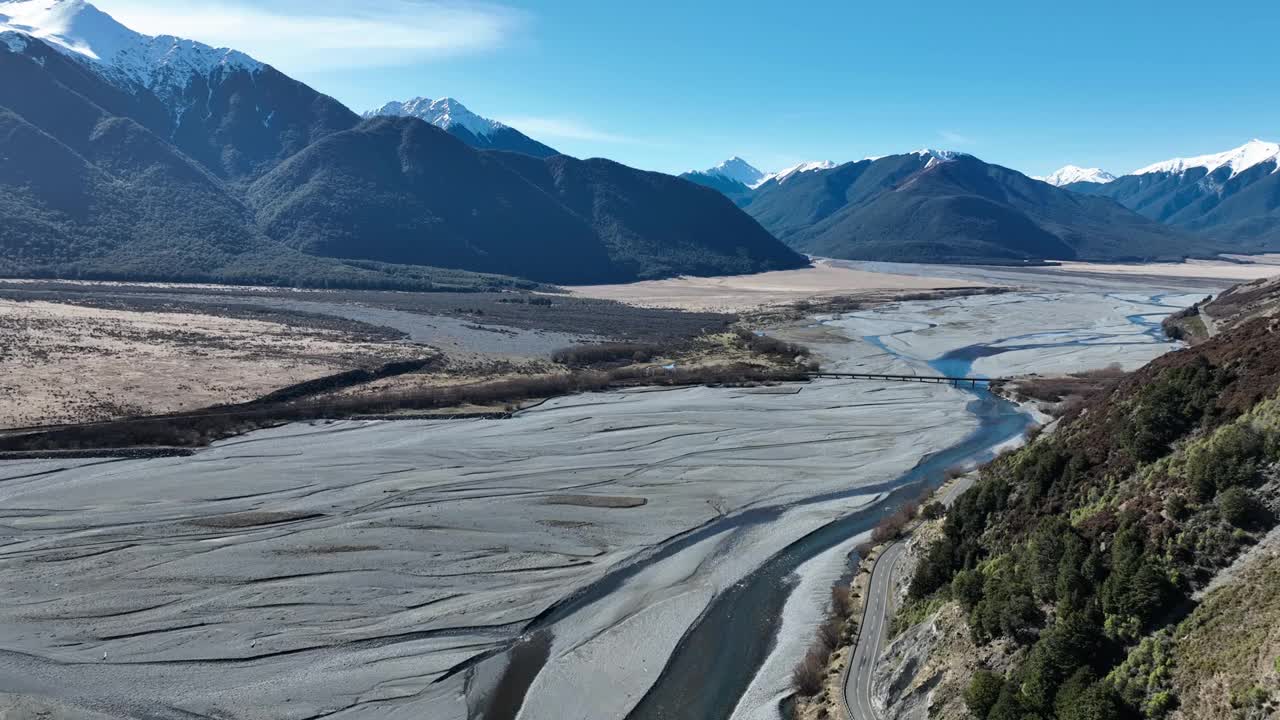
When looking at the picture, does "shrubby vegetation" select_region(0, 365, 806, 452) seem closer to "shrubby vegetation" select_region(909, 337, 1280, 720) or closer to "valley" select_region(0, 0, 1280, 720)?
"valley" select_region(0, 0, 1280, 720)

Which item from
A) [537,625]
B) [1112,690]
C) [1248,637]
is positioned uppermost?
[1248,637]

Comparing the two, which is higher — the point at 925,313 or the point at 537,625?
the point at 925,313

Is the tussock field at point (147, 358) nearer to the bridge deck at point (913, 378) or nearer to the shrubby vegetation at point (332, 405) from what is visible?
the shrubby vegetation at point (332, 405)

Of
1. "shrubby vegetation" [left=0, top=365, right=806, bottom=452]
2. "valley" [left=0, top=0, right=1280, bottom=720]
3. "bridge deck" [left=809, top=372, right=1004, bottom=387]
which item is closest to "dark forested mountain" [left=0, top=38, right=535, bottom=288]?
"valley" [left=0, top=0, right=1280, bottom=720]

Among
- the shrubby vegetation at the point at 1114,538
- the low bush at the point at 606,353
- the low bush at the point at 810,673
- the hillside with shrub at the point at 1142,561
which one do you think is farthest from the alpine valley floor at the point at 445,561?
the low bush at the point at 606,353

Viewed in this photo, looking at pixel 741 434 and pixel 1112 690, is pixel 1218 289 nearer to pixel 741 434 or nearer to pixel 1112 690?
pixel 741 434

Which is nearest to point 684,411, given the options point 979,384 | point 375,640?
point 979,384

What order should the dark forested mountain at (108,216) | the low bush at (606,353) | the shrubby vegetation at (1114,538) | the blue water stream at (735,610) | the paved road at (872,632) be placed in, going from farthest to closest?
1. the dark forested mountain at (108,216)
2. the low bush at (606,353)
3. the blue water stream at (735,610)
4. the paved road at (872,632)
5. the shrubby vegetation at (1114,538)

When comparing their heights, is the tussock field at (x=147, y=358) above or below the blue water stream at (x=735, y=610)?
above
